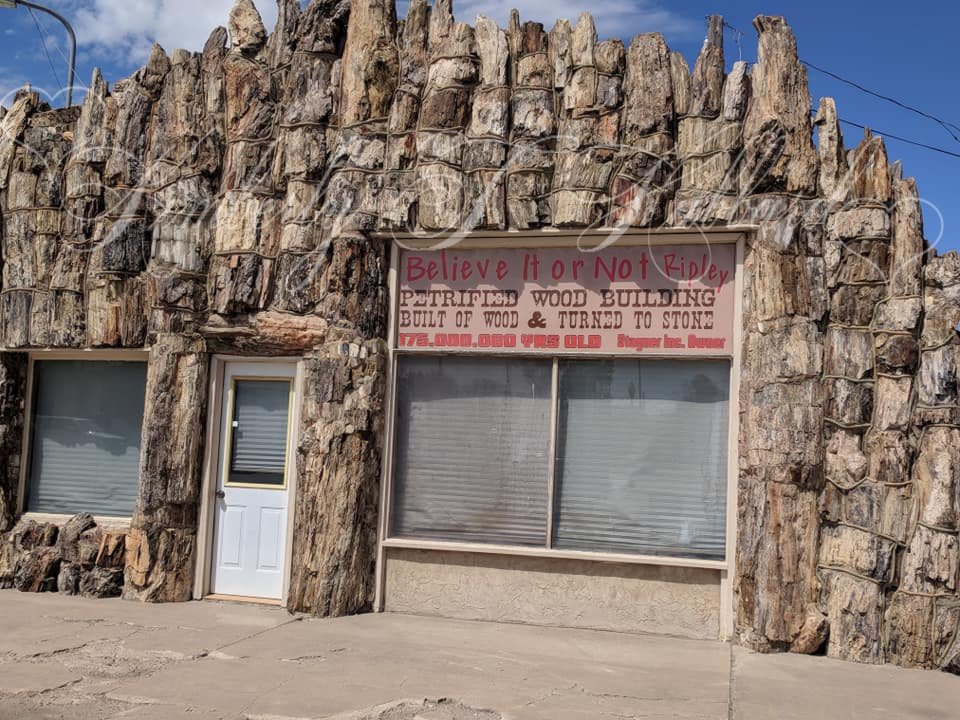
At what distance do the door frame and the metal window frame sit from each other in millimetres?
871

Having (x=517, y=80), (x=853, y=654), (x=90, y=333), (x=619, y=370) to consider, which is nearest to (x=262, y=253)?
(x=90, y=333)

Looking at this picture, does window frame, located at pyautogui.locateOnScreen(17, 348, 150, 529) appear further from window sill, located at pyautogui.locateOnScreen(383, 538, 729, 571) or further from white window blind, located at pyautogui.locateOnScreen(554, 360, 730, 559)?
white window blind, located at pyautogui.locateOnScreen(554, 360, 730, 559)

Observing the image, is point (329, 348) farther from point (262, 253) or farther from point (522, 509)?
point (522, 509)

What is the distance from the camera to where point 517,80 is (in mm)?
8438

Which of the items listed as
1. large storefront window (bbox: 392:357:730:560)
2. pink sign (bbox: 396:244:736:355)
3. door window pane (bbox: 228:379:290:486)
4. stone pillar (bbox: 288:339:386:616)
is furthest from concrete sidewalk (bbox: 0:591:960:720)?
pink sign (bbox: 396:244:736:355)

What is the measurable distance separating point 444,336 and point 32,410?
4.34 m

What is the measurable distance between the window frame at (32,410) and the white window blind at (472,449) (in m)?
2.71

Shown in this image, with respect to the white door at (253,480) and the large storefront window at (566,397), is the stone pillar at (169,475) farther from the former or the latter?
the large storefront window at (566,397)

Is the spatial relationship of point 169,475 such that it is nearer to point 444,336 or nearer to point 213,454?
point 213,454

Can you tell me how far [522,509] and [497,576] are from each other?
59cm

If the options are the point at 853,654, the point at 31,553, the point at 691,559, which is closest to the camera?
the point at 853,654

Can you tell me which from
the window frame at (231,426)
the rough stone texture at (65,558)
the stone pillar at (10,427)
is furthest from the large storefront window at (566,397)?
the stone pillar at (10,427)

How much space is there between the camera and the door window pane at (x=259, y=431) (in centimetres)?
896

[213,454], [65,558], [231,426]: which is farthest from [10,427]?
[231,426]
